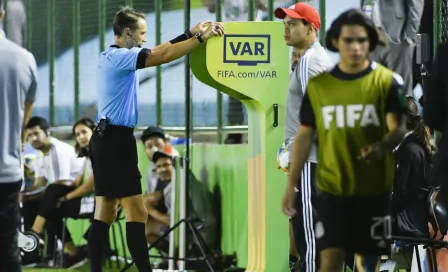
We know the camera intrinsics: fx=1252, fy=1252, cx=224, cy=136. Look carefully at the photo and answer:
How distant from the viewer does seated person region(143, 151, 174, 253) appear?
1087cm

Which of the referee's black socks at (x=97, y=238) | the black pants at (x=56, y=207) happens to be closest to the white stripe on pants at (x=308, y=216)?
the referee's black socks at (x=97, y=238)

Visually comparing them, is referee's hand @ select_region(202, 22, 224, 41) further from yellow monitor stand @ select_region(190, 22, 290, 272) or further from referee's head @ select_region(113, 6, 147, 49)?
referee's head @ select_region(113, 6, 147, 49)

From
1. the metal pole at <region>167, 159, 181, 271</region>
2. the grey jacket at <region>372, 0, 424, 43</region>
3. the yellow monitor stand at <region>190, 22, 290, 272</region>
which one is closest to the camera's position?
the yellow monitor stand at <region>190, 22, 290, 272</region>

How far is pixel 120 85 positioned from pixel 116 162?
19.7 inches

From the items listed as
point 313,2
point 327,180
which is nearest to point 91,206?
point 313,2

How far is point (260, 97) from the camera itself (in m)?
8.05

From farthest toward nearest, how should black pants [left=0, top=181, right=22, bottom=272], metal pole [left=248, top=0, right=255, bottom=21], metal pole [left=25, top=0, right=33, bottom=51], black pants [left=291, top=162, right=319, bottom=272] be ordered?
1. metal pole [left=25, top=0, right=33, bottom=51]
2. metal pole [left=248, top=0, right=255, bottom=21]
3. black pants [left=291, top=162, right=319, bottom=272]
4. black pants [left=0, top=181, right=22, bottom=272]

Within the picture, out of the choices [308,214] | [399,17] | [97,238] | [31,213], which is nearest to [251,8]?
[399,17]

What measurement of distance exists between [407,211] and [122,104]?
201 centimetres

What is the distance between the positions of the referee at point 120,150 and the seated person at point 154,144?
9.50ft

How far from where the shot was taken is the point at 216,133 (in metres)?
10.8

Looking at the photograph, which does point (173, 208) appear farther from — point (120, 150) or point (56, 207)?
point (120, 150)

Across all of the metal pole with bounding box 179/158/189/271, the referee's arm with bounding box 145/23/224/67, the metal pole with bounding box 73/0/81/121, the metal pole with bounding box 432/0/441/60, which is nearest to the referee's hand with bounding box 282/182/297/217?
the referee's arm with bounding box 145/23/224/67

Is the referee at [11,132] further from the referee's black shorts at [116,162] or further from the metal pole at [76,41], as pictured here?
the metal pole at [76,41]
